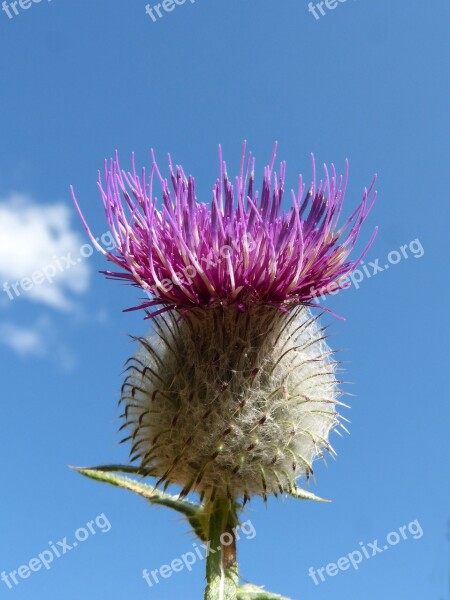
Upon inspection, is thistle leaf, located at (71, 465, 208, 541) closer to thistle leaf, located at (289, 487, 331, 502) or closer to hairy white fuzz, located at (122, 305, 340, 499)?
hairy white fuzz, located at (122, 305, 340, 499)

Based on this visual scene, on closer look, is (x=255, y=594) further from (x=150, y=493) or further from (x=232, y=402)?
(x=232, y=402)

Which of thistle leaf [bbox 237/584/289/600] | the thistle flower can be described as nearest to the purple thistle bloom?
the thistle flower

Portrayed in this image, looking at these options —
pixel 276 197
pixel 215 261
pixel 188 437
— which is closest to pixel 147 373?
pixel 188 437

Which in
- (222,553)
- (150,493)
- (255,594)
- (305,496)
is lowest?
(255,594)

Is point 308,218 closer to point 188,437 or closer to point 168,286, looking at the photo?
point 168,286

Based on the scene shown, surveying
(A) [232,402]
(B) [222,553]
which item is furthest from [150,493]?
(A) [232,402]

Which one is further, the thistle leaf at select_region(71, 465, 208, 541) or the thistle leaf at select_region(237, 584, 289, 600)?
the thistle leaf at select_region(71, 465, 208, 541)

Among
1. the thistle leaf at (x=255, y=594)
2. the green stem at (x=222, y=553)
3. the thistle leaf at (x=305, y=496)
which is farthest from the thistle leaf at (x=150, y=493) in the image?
the thistle leaf at (x=305, y=496)
